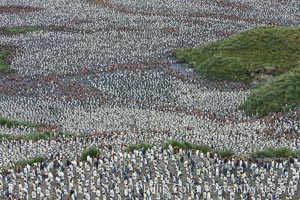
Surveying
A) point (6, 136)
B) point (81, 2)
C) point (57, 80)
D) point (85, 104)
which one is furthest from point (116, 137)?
point (81, 2)

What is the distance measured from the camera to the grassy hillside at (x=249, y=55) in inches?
2076

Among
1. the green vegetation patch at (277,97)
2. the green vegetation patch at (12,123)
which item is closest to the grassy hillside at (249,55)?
the green vegetation patch at (277,97)

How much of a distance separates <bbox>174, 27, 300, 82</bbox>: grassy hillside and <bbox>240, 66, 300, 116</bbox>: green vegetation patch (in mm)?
10329

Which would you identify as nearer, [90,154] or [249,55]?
[90,154]

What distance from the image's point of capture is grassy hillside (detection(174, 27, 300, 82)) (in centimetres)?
5272

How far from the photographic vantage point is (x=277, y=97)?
39.3m

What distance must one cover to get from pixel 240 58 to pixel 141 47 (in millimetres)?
14989

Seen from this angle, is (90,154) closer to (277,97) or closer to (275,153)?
(275,153)

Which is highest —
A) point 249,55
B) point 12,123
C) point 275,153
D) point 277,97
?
point 249,55

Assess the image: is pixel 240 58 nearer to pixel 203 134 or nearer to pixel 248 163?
pixel 203 134

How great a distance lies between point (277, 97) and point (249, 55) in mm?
17026

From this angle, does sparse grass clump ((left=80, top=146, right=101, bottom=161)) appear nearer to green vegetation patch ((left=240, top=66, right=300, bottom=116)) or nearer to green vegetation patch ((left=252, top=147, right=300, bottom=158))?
green vegetation patch ((left=252, top=147, right=300, bottom=158))

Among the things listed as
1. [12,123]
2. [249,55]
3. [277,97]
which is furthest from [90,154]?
[249,55]

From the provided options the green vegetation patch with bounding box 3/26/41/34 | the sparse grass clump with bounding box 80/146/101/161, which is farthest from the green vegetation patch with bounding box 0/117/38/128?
the green vegetation patch with bounding box 3/26/41/34
